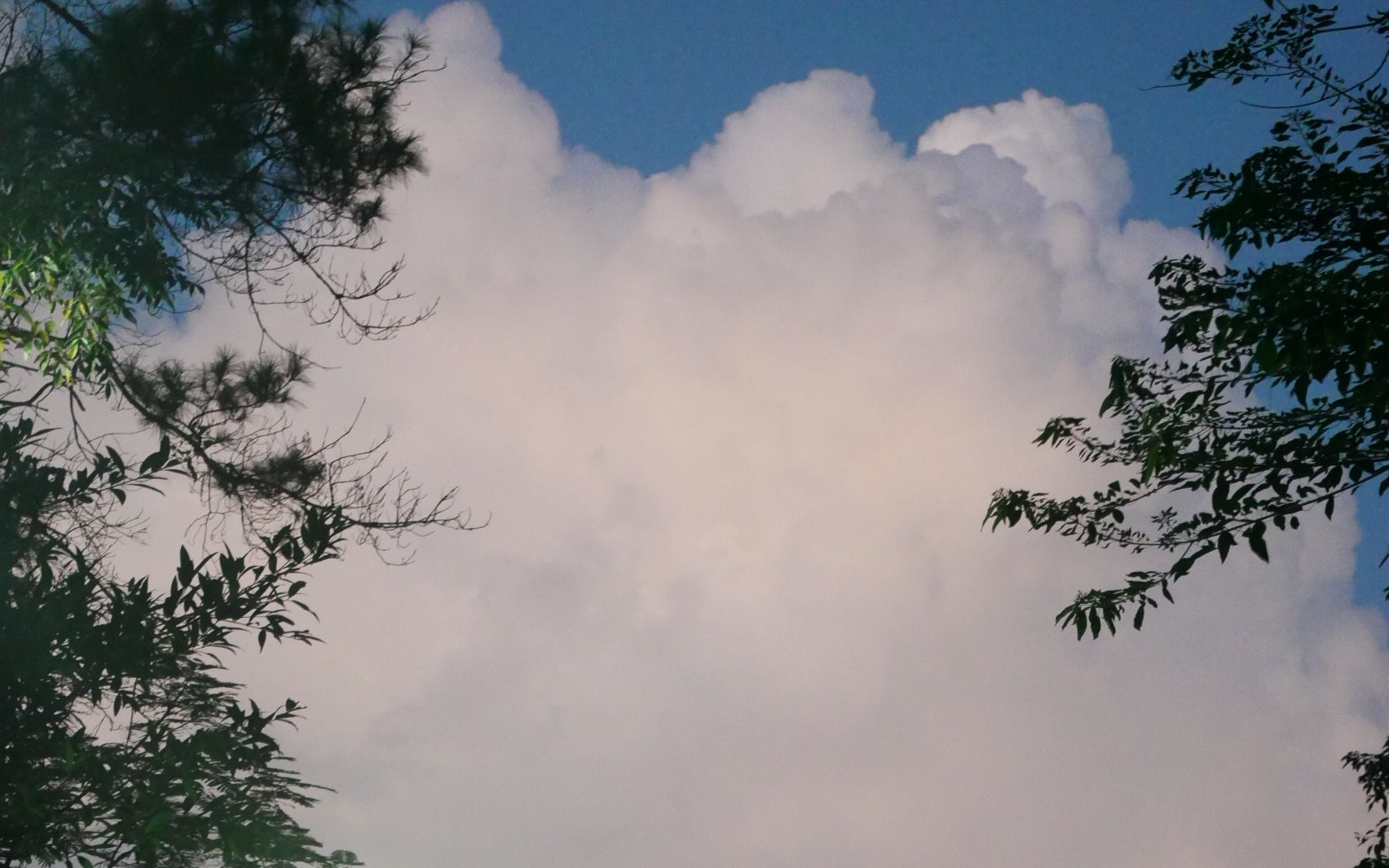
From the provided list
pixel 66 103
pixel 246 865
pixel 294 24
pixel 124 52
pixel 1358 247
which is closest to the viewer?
pixel 246 865

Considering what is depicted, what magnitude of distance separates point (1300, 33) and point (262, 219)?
4.30 m

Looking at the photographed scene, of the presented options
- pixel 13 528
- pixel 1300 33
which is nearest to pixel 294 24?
pixel 13 528

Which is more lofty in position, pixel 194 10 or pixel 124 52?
pixel 194 10

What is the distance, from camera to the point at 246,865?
2.97 metres

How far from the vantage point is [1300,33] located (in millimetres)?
3902

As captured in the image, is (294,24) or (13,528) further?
(294,24)

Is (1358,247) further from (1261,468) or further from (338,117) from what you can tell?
(338,117)

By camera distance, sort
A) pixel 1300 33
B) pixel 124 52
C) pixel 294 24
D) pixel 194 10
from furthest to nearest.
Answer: pixel 294 24, pixel 194 10, pixel 124 52, pixel 1300 33

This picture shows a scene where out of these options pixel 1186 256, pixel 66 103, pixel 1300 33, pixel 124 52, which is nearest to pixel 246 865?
pixel 66 103

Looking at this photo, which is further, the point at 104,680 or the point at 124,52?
the point at 124,52

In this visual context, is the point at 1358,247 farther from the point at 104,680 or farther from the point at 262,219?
the point at 262,219

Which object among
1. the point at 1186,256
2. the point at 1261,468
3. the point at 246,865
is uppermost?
the point at 1186,256

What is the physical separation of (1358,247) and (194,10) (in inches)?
186

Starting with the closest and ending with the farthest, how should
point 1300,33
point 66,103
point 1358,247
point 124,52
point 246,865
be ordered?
point 246,865 < point 1358,247 < point 1300,33 < point 66,103 < point 124,52
